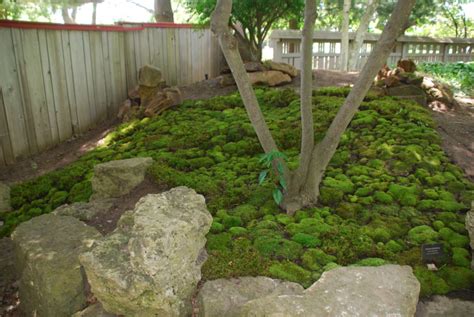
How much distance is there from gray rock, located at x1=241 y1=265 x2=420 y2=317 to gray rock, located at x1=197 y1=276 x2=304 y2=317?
0.30 m

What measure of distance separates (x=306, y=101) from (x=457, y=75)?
775 centimetres

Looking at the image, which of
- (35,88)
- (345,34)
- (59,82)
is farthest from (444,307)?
(345,34)

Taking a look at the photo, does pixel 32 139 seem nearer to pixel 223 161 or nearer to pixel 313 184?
pixel 223 161

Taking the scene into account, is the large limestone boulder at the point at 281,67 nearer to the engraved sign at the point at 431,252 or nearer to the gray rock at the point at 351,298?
the engraved sign at the point at 431,252

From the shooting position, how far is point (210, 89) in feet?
25.0

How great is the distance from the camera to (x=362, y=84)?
10.7ft

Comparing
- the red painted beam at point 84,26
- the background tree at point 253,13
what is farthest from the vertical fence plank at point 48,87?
the background tree at point 253,13

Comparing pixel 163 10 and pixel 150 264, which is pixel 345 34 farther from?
pixel 150 264

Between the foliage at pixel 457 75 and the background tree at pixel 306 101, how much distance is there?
5.41 metres

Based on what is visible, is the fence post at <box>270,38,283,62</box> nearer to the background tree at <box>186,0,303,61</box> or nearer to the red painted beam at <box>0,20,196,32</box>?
the background tree at <box>186,0,303,61</box>

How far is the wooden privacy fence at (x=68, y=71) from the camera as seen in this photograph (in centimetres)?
527

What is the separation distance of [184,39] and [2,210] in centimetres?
489

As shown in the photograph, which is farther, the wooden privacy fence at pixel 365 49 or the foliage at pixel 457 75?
the wooden privacy fence at pixel 365 49

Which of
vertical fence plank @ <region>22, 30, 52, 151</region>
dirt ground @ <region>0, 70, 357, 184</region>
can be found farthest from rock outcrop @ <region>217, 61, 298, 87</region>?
vertical fence plank @ <region>22, 30, 52, 151</region>
